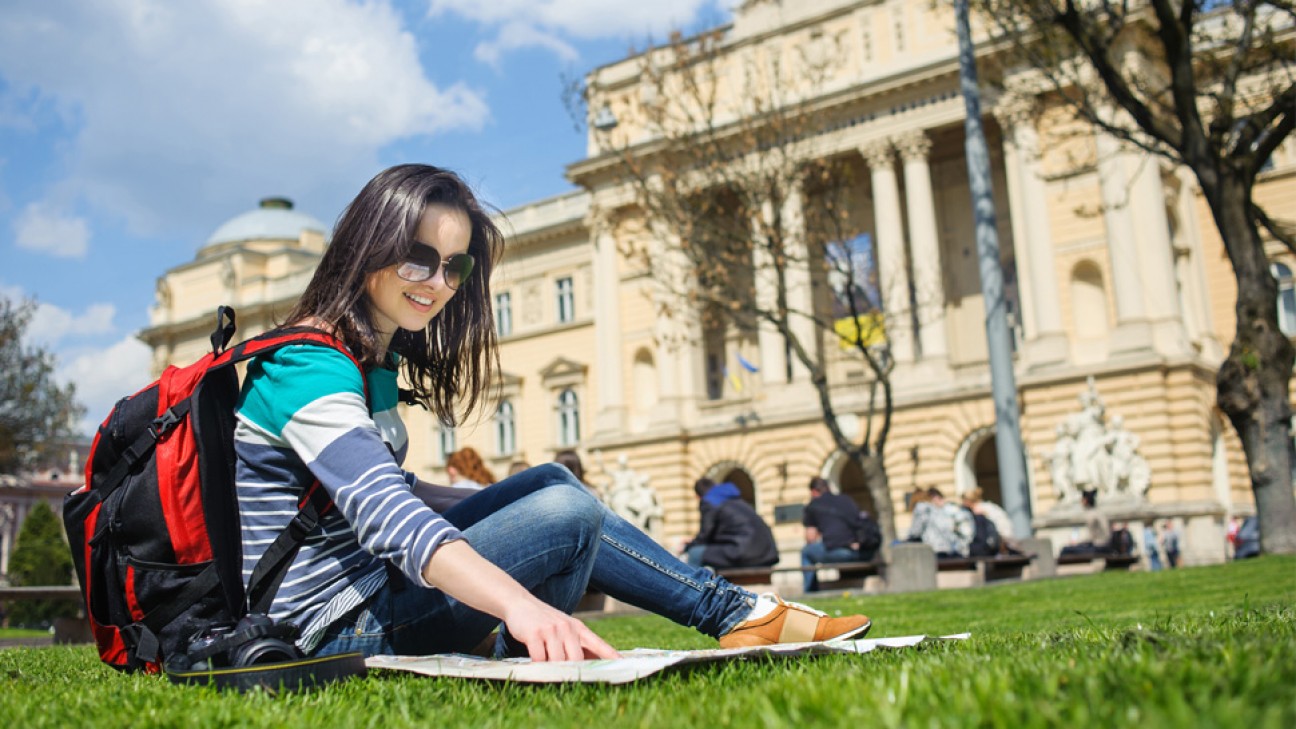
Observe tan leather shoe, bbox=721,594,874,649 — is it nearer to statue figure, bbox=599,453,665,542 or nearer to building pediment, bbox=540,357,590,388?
statue figure, bbox=599,453,665,542

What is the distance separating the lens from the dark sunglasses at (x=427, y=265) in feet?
9.54

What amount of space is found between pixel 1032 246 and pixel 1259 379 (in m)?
16.8

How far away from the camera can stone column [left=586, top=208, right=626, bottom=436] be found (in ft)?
122

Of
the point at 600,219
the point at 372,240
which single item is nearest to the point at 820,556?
the point at 372,240

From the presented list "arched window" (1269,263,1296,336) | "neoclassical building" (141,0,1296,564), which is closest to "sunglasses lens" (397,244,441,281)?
"neoclassical building" (141,0,1296,564)

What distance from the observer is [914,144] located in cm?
3192

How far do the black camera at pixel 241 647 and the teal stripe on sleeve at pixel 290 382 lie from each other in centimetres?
43

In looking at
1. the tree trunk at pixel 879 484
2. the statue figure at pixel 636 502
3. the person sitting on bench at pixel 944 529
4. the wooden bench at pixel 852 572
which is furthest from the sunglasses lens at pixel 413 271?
the statue figure at pixel 636 502

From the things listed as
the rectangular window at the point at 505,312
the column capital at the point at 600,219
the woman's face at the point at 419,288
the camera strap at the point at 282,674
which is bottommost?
the camera strap at the point at 282,674

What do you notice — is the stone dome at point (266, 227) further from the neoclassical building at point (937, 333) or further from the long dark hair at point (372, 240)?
the long dark hair at point (372, 240)

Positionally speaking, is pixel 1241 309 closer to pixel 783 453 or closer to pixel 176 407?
pixel 176 407

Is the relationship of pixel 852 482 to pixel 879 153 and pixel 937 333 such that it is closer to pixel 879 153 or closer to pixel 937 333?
pixel 937 333

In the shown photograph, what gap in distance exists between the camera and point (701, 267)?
782 inches

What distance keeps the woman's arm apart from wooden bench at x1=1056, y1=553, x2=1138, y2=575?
52.9ft
